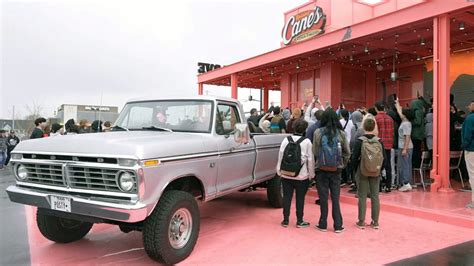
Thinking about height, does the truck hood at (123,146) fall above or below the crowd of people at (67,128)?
below

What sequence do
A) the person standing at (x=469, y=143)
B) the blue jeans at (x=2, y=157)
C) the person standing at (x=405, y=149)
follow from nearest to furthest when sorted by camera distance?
the person standing at (x=469, y=143), the person standing at (x=405, y=149), the blue jeans at (x=2, y=157)

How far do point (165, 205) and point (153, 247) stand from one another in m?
0.47

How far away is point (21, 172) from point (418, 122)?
7.51 meters

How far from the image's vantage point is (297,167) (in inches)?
214

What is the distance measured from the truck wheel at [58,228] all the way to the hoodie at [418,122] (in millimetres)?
6825

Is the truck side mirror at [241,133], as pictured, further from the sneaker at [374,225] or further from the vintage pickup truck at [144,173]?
the sneaker at [374,225]

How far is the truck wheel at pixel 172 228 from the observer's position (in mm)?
4051

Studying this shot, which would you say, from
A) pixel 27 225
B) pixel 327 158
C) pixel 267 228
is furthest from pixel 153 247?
pixel 27 225

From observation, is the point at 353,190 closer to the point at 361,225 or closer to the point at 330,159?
the point at 361,225

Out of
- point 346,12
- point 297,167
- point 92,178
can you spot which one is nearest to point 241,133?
point 297,167

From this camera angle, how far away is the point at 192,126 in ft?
17.4

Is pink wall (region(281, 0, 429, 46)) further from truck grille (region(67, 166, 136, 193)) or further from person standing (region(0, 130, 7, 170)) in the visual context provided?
person standing (region(0, 130, 7, 170))

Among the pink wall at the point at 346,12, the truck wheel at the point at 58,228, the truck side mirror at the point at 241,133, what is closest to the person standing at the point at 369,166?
the truck side mirror at the point at 241,133

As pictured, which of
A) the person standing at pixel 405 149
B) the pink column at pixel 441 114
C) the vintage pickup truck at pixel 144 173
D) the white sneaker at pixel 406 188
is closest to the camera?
the vintage pickup truck at pixel 144 173
